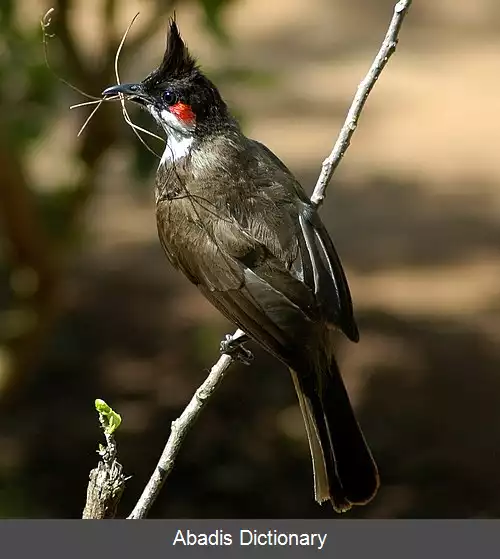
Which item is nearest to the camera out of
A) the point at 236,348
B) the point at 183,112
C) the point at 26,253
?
the point at 236,348

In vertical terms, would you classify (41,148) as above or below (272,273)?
below

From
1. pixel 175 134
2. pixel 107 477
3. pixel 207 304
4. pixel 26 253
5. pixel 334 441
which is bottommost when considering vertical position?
pixel 207 304

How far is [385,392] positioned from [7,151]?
1.82 metres

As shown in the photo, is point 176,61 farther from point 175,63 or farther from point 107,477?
point 107,477

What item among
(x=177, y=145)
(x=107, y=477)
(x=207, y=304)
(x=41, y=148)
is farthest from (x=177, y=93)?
(x=207, y=304)

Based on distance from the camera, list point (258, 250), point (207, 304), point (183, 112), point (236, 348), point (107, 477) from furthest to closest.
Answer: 1. point (207, 304)
2. point (183, 112)
3. point (258, 250)
4. point (236, 348)
5. point (107, 477)

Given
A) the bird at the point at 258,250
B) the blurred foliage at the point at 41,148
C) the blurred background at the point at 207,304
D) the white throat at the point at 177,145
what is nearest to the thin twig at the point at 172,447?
the bird at the point at 258,250

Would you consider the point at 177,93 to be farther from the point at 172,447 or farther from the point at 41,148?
the point at 41,148

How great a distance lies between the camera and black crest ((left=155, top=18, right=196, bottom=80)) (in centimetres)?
215

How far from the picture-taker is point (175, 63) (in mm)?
2188

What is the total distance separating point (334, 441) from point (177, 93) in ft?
2.34

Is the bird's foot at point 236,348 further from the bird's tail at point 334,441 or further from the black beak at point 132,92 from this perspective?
the black beak at point 132,92

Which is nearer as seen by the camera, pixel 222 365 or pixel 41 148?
pixel 222 365

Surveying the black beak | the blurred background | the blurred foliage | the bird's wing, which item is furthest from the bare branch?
the blurred background
